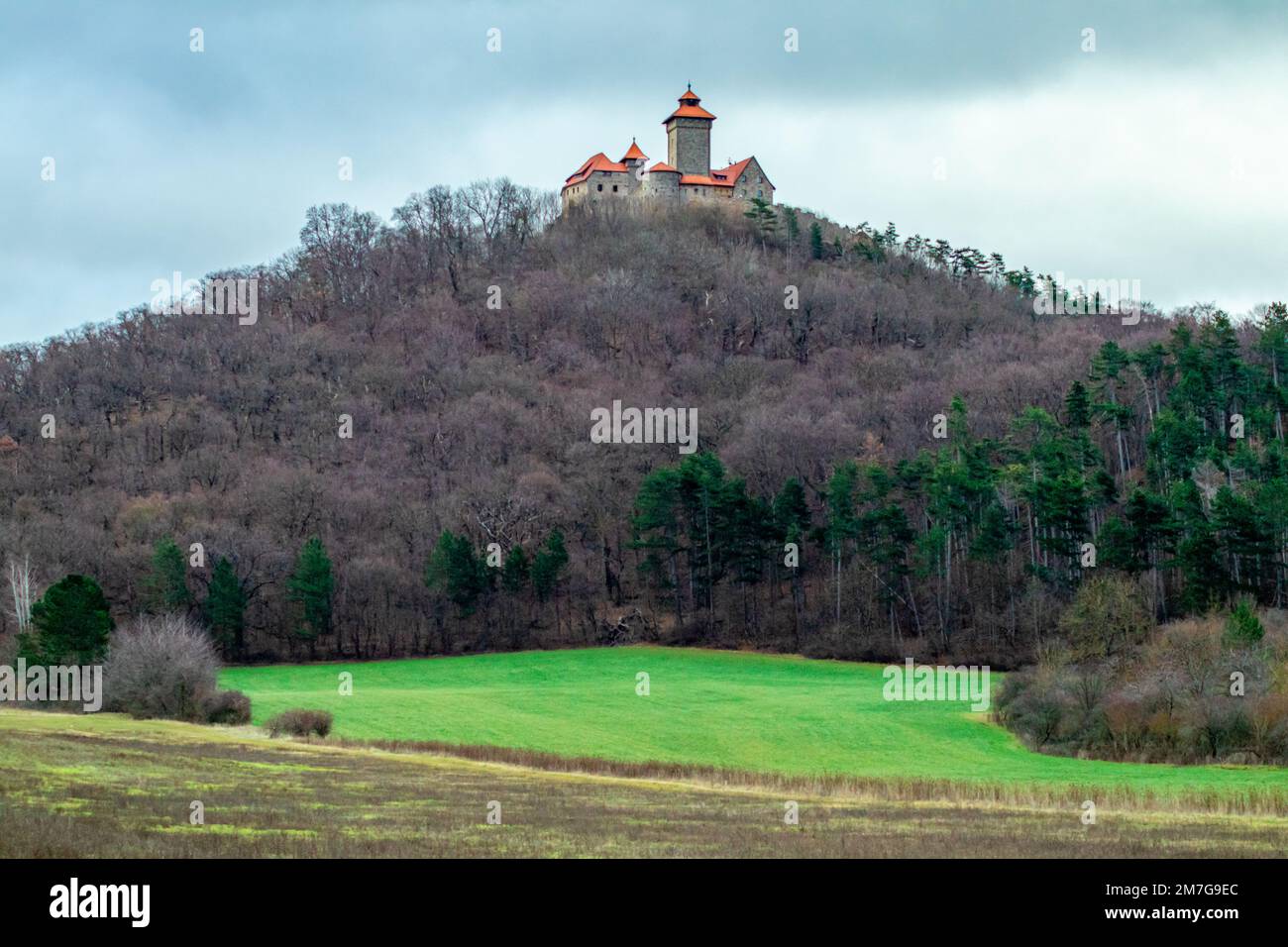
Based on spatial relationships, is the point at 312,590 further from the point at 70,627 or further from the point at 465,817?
the point at 465,817

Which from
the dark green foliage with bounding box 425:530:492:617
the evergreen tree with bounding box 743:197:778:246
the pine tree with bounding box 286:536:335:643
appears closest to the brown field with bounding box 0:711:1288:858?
the pine tree with bounding box 286:536:335:643

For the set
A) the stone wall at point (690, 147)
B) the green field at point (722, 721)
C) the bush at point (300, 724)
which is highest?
the stone wall at point (690, 147)

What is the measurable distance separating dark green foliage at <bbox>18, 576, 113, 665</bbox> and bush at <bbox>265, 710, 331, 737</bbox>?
11835mm

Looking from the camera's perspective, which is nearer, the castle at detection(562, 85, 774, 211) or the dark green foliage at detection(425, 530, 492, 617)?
the dark green foliage at detection(425, 530, 492, 617)

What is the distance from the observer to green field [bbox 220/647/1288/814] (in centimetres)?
4325

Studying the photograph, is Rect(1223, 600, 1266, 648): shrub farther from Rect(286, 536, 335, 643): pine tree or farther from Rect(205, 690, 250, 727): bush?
Rect(286, 536, 335, 643): pine tree

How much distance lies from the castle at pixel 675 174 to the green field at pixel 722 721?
94908 millimetres

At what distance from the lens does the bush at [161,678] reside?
53.8 metres

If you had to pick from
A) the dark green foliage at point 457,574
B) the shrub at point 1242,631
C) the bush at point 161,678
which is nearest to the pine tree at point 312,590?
the dark green foliage at point 457,574

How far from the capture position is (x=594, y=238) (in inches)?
6698

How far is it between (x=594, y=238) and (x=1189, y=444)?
9602 cm

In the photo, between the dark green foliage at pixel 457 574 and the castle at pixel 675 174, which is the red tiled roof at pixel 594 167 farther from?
the dark green foliage at pixel 457 574

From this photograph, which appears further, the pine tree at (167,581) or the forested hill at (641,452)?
the pine tree at (167,581)

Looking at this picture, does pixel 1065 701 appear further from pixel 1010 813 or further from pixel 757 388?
pixel 757 388
